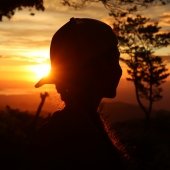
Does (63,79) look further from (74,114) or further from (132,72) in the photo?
(132,72)

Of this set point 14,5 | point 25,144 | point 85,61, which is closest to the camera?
point 85,61

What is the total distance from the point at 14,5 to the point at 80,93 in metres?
14.6

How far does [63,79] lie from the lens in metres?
1.85

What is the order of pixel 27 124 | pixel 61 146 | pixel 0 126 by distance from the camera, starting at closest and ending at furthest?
pixel 61 146
pixel 0 126
pixel 27 124

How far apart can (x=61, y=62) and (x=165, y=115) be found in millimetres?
39533

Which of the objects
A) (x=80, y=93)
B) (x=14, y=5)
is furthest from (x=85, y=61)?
(x=14, y=5)

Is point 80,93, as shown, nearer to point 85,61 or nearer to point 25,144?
point 85,61

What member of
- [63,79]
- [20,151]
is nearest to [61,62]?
[63,79]

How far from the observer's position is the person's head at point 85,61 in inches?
71.4

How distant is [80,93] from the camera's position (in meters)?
1.82

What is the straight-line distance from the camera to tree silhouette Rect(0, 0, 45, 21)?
15766 mm

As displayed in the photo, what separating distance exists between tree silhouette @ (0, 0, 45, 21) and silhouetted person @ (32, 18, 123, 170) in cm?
1423

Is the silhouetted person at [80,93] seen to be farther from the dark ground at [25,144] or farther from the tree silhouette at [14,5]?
the tree silhouette at [14,5]

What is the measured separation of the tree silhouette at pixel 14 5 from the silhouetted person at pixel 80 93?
46.7 feet
